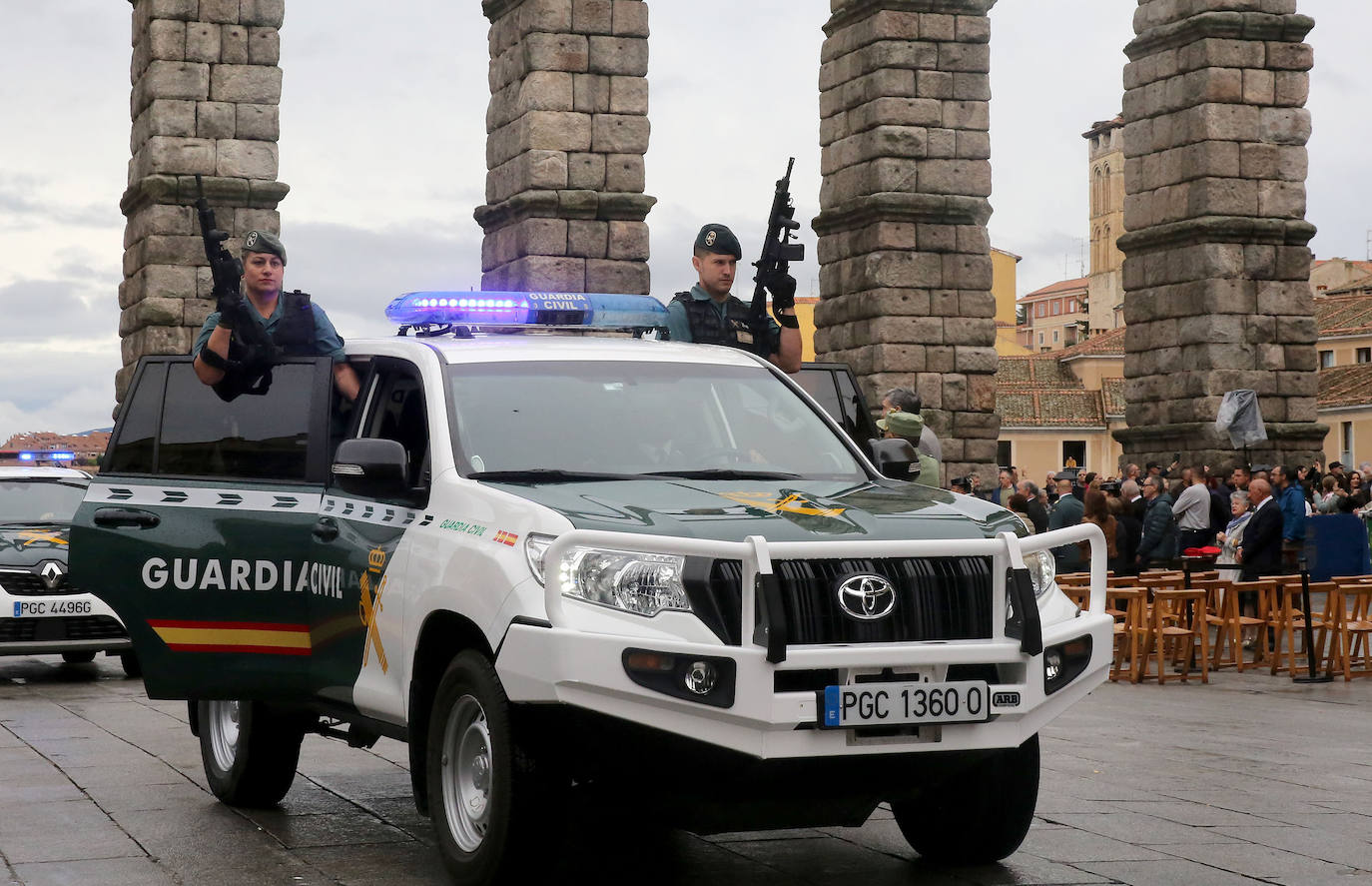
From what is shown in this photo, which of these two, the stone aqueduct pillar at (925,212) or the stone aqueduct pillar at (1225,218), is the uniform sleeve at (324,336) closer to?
the stone aqueduct pillar at (925,212)

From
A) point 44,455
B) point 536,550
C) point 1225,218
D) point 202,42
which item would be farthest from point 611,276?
point 536,550

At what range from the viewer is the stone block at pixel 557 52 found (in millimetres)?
18812

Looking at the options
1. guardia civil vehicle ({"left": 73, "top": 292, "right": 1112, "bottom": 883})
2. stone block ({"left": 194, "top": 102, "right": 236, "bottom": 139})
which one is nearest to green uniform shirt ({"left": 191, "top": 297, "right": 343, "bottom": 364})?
guardia civil vehicle ({"left": 73, "top": 292, "right": 1112, "bottom": 883})

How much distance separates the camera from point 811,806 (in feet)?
17.8

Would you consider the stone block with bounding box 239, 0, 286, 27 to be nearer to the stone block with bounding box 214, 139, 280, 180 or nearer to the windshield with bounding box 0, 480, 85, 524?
the stone block with bounding box 214, 139, 280, 180

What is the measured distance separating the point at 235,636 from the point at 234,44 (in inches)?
555

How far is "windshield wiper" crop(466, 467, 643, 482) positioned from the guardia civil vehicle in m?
0.02

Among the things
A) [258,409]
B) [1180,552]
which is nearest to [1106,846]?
[258,409]

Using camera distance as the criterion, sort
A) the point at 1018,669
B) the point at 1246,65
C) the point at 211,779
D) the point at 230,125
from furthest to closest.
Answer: the point at 1246,65
the point at 230,125
the point at 211,779
the point at 1018,669

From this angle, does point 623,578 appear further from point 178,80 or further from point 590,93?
point 178,80

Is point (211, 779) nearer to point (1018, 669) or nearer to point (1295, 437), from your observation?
point (1018, 669)

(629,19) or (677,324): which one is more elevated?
(629,19)

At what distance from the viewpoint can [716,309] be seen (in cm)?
925

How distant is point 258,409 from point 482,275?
1292cm
